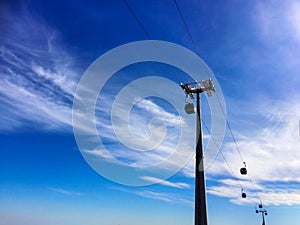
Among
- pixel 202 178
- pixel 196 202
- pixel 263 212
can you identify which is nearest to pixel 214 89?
pixel 202 178

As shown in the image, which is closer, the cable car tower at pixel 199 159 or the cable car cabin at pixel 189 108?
the cable car tower at pixel 199 159

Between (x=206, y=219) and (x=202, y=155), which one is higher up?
(x=202, y=155)

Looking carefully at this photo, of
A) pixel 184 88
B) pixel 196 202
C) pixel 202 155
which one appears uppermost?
pixel 184 88

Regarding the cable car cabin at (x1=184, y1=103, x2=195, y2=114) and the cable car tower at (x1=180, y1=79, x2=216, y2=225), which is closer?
the cable car tower at (x1=180, y1=79, x2=216, y2=225)

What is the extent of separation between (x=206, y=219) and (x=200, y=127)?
15.8 feet

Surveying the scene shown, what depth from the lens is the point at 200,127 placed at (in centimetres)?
1371

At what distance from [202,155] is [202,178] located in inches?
49.7

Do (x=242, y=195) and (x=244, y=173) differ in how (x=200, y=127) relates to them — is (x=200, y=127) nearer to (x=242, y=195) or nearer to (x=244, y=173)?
(x=244, y=173)

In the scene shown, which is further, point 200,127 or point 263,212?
point 263,212

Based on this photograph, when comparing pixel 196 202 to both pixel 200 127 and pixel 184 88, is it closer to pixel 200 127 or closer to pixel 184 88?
pixel 200 127

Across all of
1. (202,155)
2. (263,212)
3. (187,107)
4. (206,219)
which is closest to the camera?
(206,219)

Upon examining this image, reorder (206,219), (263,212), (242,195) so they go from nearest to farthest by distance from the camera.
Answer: (206,219) < (242,195) < (263,212)

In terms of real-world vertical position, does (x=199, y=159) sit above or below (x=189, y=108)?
below

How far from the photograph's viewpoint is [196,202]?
39.0ft
